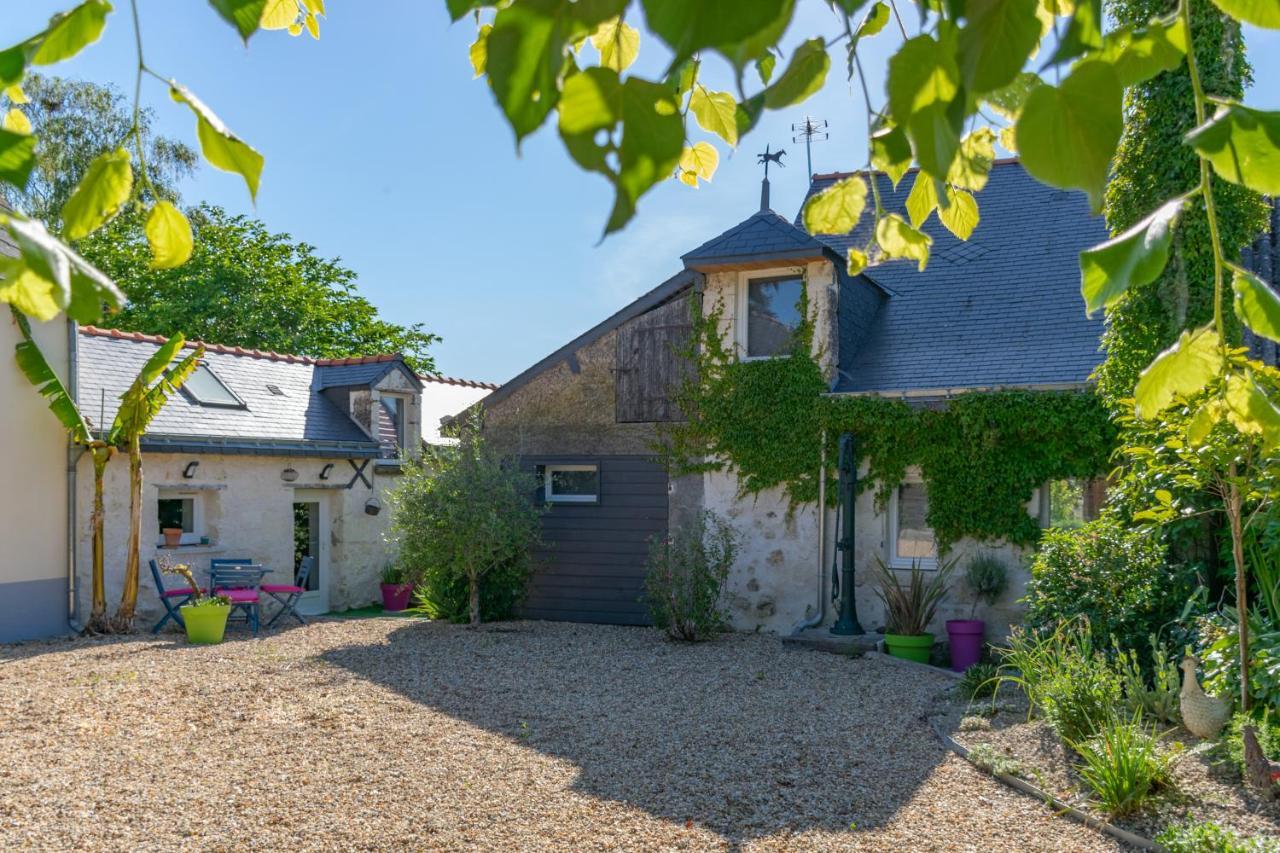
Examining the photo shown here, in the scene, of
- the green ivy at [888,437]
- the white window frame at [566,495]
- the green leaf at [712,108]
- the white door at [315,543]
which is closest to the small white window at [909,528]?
the green ivy at [888,437]

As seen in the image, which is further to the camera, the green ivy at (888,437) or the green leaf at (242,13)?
the green ivy at (888,437)

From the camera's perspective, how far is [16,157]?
36.4 inches

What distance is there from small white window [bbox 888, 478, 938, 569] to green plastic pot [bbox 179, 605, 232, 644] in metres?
7.96

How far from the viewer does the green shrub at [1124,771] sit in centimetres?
523

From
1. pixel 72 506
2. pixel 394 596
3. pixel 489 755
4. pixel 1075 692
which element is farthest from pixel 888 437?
pixel 72 506

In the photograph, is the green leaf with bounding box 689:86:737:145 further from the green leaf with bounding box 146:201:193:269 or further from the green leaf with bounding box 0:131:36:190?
the green leaf with bounding box 0:131:36:190

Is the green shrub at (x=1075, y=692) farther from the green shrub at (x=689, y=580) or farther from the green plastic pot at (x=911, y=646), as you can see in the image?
the green shrub at (x=689, y=580)

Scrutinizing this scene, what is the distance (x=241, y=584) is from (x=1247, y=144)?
47.6ft

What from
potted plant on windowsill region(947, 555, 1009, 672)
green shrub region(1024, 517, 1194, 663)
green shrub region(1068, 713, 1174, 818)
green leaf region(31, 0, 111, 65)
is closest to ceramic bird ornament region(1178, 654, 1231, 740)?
green shrub region(1068, 713, 1174, 818)

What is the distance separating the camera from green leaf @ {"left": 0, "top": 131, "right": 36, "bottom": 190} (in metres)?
0.92

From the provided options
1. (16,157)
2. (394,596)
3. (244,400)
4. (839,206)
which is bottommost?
(394,596)

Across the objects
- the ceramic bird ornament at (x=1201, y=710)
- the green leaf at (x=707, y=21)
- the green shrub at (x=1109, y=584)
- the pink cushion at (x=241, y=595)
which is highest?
the green leaf at (x=707, y=21)

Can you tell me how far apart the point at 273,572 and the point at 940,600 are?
31.3 feet

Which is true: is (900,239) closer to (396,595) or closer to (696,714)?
(696,714)
